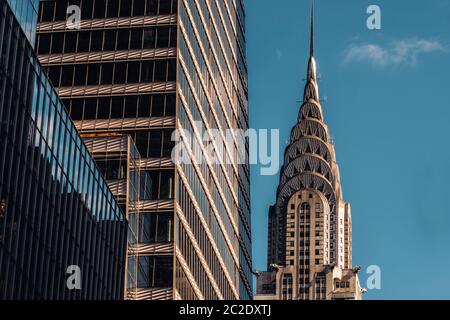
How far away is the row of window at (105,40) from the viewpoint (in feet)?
441

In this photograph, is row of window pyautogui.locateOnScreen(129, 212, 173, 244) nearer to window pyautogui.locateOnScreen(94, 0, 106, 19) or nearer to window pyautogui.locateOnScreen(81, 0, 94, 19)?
window pyautogui.locateOnScreen(94, 0, 106, 19)

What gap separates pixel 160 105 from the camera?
129000mm

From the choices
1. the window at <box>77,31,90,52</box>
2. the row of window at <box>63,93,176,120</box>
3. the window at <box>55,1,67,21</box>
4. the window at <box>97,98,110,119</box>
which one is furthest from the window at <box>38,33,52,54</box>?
the window at <box>97,98,110,119</box>

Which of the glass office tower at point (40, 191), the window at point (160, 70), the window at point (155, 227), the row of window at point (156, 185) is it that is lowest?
the glass office tower at point (40, 191)

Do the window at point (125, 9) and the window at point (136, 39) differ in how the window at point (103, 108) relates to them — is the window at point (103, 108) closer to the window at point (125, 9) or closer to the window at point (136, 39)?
the window at point (136, 39)

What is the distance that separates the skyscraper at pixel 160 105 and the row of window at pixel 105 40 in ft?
0.33

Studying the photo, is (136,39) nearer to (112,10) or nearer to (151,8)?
(151,8)

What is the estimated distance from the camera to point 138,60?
5251 inches

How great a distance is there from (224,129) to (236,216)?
444 inches

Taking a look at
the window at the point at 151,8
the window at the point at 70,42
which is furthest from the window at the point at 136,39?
the window at the point at 70,42

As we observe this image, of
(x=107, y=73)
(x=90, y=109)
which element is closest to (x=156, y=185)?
(x=90, y=109)

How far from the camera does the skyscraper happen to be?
400ft

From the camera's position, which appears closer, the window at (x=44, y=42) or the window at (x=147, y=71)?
the window at (x=147, y=71)
